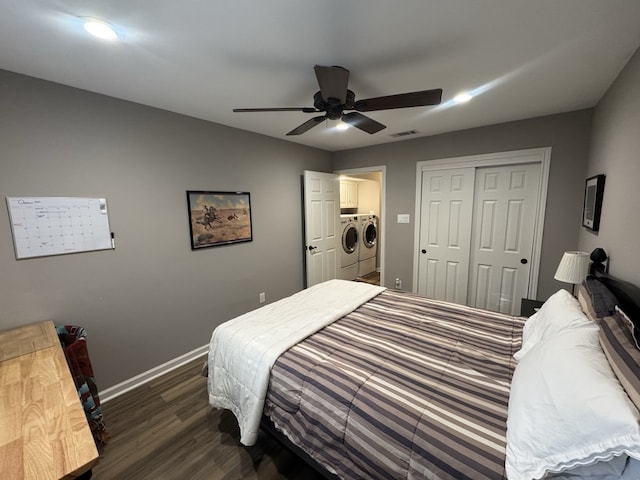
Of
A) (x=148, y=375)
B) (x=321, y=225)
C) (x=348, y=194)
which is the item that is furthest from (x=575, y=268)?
(x=348, y=194)

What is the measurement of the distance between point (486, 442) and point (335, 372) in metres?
0.65

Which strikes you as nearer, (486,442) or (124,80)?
(486,442)

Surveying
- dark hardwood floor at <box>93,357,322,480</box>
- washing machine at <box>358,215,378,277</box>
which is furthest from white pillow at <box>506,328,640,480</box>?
washing machine at <box>358,215,378,277</box>

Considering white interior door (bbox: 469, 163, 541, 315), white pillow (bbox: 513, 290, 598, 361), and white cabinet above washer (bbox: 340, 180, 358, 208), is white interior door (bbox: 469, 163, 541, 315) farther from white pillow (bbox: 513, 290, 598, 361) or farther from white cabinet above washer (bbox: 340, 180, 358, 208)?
white cabinet above washer (bbox: 340, 180, 358, 208)

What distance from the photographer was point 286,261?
12.1 feet

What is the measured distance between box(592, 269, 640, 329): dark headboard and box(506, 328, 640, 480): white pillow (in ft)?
0.74

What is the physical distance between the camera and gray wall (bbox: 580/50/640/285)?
140 cm

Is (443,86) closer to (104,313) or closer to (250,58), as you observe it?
(250,58)

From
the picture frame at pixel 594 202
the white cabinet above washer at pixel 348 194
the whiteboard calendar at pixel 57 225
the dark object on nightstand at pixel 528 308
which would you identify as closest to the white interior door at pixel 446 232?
the dark object on nightstand at pixel 528 308

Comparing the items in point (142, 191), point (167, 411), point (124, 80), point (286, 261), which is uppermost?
point (124, 80)

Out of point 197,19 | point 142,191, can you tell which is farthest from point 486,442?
point 142,191

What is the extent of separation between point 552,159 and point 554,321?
7.09ft

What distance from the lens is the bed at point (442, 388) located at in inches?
31.2

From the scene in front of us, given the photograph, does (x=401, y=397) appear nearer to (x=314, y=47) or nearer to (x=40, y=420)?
(x=40, y=420)
